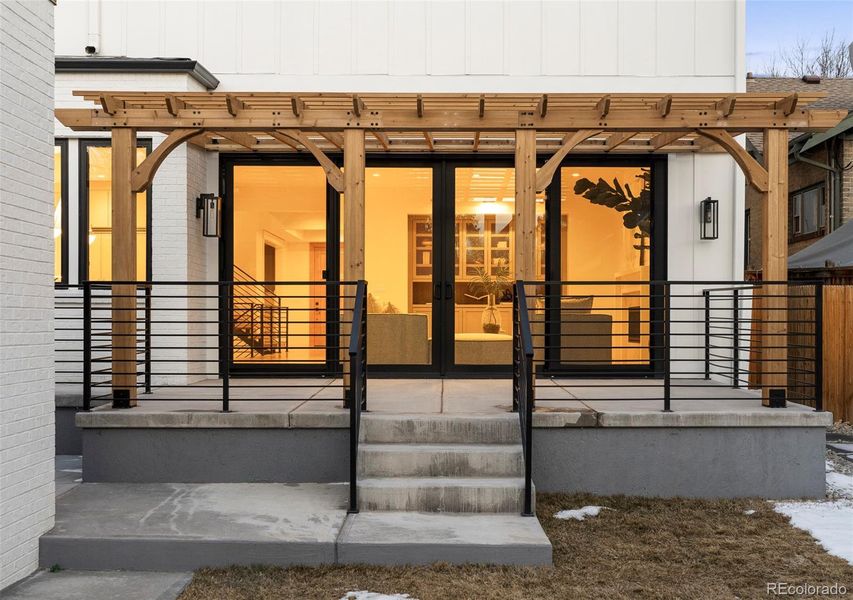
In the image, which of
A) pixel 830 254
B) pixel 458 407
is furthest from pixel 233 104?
pixel 830 254

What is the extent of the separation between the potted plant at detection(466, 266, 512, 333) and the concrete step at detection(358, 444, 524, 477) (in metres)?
3.00

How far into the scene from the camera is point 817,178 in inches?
565

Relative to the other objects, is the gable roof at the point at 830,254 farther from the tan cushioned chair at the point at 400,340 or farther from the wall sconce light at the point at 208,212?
the wall sconce light at the point at 208,212

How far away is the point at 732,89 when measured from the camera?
756 cm

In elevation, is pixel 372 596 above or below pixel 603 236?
below

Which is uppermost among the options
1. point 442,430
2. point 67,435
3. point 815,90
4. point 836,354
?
point 815,90

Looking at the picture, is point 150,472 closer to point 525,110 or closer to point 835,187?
point 525,110

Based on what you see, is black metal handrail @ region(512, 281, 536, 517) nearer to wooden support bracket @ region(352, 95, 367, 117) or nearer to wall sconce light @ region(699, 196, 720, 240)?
wooden support bracket @ region(352, 95, 367, 117)

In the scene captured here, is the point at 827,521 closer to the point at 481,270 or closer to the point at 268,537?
the point at 268,537

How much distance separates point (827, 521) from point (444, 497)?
2587 millimetres

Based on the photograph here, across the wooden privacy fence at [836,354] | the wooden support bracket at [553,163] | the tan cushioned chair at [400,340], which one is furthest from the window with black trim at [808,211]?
the wooden support bracket at [553,163]

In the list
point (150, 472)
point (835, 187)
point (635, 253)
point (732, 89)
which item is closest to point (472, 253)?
point (635, 253)

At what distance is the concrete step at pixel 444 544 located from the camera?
3893mm

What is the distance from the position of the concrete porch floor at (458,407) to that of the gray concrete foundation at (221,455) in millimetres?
99
